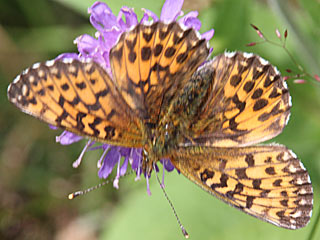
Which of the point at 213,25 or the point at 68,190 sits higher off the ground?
the point at 213,25

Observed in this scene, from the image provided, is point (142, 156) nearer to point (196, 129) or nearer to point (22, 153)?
point (196, 129)

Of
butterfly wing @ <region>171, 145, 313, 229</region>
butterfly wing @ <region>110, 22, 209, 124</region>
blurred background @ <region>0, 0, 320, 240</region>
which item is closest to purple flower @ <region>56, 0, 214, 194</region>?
butterfly wing @ <region>110, 22, 209, 124</region>

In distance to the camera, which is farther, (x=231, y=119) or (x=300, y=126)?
(x=300, y=126)

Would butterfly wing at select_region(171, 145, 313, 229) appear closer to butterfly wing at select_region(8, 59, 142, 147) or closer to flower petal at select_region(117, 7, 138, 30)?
butterfly wing at select_region(8, 59, 142, 147)

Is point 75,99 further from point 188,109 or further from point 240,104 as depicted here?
point 240,104

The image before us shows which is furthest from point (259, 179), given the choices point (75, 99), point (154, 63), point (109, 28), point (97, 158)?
point (97, 158)

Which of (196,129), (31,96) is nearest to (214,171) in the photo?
(196,129)

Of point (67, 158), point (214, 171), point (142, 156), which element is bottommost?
point (214, 171)
